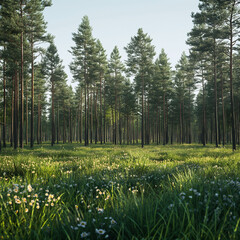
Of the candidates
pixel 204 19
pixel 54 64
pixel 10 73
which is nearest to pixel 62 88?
pixel 54 64

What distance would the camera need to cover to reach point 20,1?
862 inches

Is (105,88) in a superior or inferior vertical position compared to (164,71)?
inferior

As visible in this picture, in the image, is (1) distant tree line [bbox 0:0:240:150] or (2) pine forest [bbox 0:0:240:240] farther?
(1) distant tree line [bbox 0:0:240:150]

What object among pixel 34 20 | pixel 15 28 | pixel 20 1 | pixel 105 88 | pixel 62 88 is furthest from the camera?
pixel 62 88

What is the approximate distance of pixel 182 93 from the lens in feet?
151

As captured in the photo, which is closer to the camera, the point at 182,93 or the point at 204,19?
the point at 204,19

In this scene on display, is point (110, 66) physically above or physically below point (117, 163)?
above

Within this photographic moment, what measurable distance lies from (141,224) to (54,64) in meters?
39.3

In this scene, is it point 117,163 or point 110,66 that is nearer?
point 117,163

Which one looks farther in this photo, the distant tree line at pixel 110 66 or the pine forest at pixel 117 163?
the distant tree line at pixel 110 66

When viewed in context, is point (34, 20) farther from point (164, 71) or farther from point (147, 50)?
point (164, 71)

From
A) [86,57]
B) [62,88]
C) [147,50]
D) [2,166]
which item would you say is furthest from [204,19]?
[62,88]

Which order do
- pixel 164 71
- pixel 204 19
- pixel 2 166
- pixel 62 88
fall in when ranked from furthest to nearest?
pixel 62 88, pixel 164 71, pixel 204 19, pixel 2 166

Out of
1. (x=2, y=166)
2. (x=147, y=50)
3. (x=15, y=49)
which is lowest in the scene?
(x=2, y=166)
